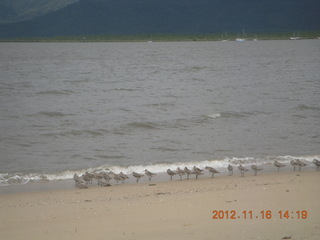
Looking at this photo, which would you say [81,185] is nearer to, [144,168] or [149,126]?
[144,168]

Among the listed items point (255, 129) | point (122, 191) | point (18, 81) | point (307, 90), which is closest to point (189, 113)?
point (255, 129)

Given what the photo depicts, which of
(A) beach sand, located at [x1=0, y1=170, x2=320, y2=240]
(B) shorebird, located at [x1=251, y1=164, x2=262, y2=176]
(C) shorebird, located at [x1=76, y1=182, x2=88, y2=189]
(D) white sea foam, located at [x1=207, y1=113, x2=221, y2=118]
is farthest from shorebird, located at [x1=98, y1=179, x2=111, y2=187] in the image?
(D) white sea foam, located at [x1=207, y1=113, x2=221, y2=118]

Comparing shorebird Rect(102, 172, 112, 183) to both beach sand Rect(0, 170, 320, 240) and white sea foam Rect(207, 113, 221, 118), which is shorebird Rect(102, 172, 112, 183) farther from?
white sea foam Rect(207, 113, 221, 118)

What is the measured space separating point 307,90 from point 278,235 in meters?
27.6

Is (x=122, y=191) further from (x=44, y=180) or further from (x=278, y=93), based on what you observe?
(x=278, y=93)

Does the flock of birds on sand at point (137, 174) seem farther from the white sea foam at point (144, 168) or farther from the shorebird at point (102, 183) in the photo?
the white sea foam at point (144, 168)

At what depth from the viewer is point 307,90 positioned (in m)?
34.9
